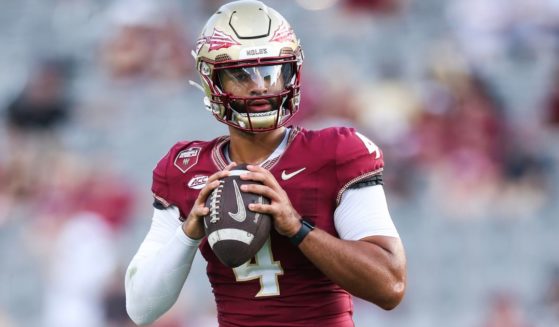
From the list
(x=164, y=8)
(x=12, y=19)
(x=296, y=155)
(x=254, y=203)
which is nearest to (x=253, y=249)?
(x=254, y=203)

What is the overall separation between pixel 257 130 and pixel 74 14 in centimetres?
603

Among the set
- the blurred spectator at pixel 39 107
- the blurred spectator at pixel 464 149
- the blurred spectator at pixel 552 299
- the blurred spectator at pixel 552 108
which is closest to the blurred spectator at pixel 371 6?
the blurred spectator at pixel 464 149

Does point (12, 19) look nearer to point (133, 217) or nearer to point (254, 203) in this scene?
point (133, 217)

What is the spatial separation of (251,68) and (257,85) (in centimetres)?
4

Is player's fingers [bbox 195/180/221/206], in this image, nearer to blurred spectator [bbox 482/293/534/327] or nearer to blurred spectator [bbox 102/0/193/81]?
blurred spectator [bbox 482/293/534/327]

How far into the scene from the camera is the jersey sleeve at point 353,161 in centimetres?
264

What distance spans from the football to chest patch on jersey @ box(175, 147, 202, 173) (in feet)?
1.00

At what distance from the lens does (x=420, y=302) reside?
22.0 feet

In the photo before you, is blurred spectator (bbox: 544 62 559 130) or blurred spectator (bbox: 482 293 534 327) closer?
blurred spectator (bbox: 482 293 534 327)

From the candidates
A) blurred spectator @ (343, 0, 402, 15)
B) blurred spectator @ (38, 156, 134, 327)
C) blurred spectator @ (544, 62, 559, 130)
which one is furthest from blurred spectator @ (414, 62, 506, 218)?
blurred spectator @ (38, 156, 134, 327)

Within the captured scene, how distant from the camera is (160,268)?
8.90 ft

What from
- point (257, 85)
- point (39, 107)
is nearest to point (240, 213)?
point (257, 85)

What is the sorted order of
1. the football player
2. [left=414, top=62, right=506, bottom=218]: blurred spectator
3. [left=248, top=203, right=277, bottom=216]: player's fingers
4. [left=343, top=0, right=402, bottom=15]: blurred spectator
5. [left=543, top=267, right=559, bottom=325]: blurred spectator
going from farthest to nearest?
1. [left=343, top=0, right=402, bottom=15]: blurred spectator
2. [left=414, top=62, right=506, bottom=218]: blurred spectator
3. [left=543, top=267, right=559, bottom=325]: blurred spectator
4. the football player
5. [left=248, top=203, right=277, bottom=216]: player's fingers

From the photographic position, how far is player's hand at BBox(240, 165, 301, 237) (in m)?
A: 2.46
